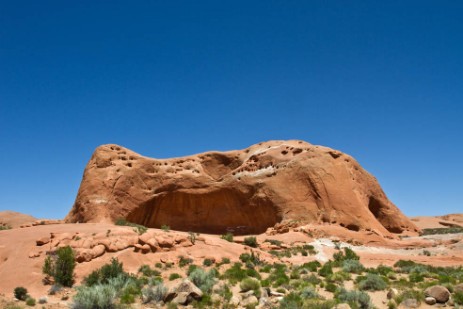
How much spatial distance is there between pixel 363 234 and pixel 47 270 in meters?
21.0

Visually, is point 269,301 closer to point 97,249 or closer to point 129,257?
point 129,257

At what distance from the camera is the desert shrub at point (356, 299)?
11.1 metres

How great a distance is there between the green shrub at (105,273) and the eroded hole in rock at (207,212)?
64.3 ft

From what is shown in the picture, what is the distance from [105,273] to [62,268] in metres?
1.60

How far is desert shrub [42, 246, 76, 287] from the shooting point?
1402cm

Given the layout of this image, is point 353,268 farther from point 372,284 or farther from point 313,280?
point 372,284

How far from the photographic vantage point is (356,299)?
1148cm

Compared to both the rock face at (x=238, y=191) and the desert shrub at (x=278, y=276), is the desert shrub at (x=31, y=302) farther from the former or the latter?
the rock face at (x=238, y=191)

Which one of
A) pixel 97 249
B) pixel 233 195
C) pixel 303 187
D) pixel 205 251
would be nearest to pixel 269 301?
pixel 205 251

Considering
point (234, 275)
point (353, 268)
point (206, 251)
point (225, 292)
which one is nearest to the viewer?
point (225, 292)

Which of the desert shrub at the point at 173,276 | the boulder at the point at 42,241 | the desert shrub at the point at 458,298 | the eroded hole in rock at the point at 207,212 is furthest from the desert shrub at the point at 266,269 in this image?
the eroded hole in rock at the point at 207,212

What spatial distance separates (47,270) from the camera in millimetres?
14305

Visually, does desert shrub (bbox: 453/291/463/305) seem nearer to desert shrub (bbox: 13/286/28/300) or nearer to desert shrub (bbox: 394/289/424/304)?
desert shrub (bbox: 394/289/424/304)

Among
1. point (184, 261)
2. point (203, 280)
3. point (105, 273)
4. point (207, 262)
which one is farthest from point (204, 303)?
point (207, 262)
